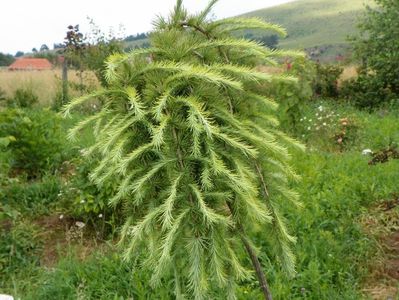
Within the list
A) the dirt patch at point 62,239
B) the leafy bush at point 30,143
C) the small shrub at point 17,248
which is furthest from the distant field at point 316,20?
the small shrub at point 17,248

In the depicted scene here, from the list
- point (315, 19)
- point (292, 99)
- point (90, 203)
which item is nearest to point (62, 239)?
point (90, 203)

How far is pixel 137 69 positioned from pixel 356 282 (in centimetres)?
278

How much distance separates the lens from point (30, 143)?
233 inches

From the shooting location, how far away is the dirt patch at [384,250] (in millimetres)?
3693

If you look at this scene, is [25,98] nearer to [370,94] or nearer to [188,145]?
[370,94]

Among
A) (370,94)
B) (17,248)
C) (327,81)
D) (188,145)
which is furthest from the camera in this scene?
(327,81)

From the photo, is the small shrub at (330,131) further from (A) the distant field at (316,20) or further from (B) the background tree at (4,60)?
(A) the distant field at (316,20)

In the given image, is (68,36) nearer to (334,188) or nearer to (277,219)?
(334,188)

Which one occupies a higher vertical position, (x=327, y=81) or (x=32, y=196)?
(x=327, y=81)

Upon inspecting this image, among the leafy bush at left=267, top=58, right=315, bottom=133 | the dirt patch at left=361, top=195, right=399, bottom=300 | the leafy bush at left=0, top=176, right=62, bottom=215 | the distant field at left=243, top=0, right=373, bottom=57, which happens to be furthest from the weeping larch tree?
the distant field at left=243, top=0, right=373, bottom=57

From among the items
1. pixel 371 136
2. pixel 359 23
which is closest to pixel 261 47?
pixel 371 136

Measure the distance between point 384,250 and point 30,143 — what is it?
4011 millimetres

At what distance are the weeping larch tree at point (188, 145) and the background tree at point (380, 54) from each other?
11490 mm

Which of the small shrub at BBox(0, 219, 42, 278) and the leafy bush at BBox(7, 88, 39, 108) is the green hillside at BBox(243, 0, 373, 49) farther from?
the small shrub at BBox(0, 219, 42, 278)
